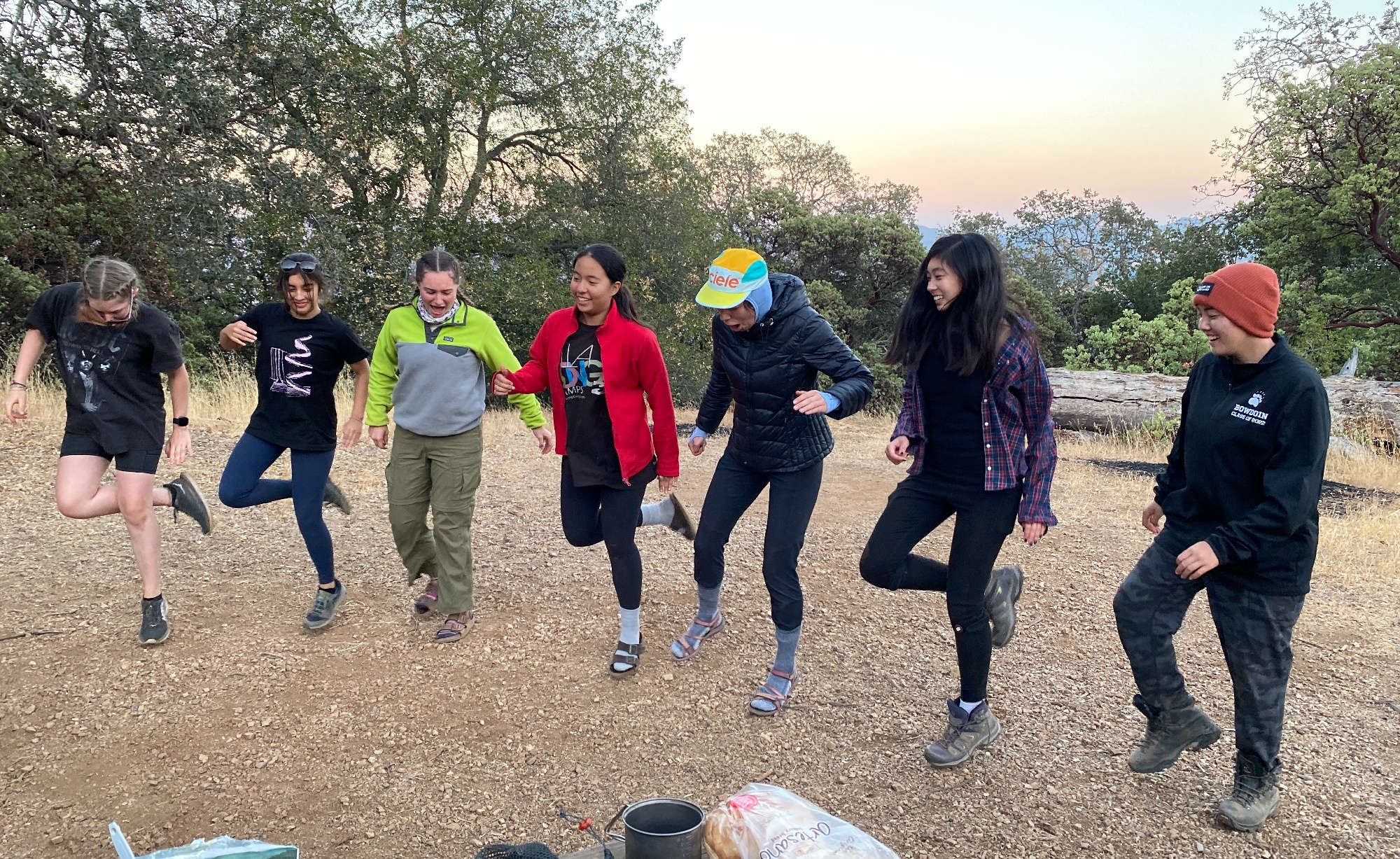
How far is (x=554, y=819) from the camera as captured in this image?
2971 mm

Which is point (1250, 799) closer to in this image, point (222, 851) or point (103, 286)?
point (222, 851)

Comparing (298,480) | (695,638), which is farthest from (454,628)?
(695,638)

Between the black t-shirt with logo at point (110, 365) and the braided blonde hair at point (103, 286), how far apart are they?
43 mm

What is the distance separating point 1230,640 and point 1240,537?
1.43 ft

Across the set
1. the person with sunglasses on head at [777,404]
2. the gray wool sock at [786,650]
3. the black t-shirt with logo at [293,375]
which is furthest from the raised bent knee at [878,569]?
the black t-shirt with logo at [293,375]

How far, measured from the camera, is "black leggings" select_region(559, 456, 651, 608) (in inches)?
156

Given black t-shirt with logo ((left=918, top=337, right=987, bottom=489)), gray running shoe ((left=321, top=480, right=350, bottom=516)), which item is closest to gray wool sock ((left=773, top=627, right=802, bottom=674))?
black t-shirt with logo ((left=918, top=337, right=987, bottom=489))

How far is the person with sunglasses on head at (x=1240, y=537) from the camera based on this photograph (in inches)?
108

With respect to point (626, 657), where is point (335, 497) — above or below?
above

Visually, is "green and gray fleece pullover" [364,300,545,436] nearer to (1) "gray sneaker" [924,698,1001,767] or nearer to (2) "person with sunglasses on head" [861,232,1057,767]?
(2) "person with sunglasses on head" [861,232,1057,767]

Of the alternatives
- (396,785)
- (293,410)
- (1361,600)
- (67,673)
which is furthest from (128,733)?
(1361,600)

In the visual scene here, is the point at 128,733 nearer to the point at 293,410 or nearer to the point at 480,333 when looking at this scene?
the point at 293,410

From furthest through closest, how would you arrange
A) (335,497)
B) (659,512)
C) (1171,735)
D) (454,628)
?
(335,497)
(659,512)
(454,628)
(1171,735)

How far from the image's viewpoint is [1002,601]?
3.66 metres
